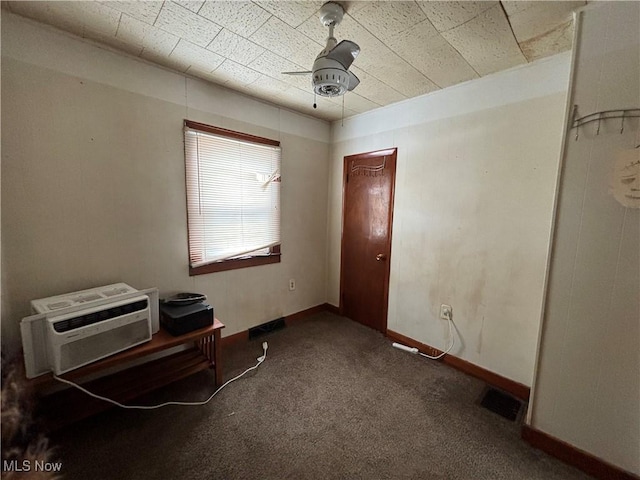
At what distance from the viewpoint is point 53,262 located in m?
1.67

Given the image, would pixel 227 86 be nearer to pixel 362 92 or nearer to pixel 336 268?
pixel 362 92

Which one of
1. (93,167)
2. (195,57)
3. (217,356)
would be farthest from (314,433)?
(195,57)

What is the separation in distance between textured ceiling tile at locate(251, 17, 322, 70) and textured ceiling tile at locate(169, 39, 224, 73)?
40 cm

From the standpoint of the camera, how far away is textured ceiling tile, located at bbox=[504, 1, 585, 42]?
4.29 feet

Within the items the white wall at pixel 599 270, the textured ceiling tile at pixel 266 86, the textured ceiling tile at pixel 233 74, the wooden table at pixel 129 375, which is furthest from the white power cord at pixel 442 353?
the textured ceiling tile at pixel 233 74

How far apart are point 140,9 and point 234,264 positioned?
1.88m

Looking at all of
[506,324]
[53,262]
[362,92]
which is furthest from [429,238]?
[53,262]

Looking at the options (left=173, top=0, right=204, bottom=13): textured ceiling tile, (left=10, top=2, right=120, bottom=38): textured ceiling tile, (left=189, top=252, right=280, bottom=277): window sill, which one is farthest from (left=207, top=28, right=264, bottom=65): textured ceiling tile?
(left=189, top=252, right=280, bottom=277): window sill

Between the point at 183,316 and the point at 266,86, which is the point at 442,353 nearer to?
the point at 183,316

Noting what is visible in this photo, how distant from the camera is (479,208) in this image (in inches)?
83.4

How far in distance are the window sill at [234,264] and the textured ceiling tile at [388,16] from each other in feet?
6.89

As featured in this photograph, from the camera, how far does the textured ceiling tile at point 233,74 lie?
6.39 ft

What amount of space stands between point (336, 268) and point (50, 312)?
2.58 meters

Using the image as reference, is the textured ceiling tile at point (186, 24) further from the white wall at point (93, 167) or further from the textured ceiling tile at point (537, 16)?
the textured ceiling tile at point (537, 16)
